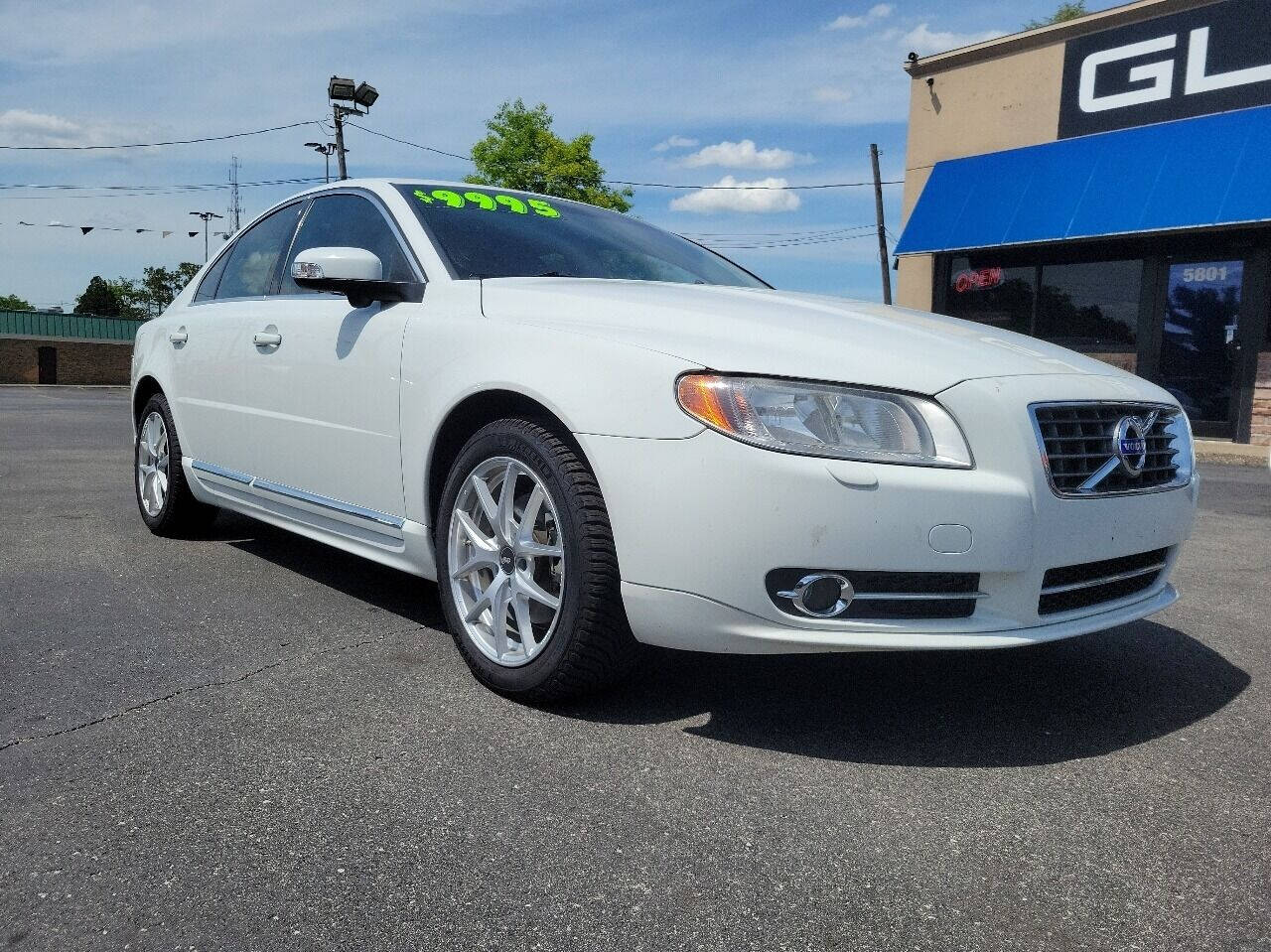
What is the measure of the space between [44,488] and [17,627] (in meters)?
3.94

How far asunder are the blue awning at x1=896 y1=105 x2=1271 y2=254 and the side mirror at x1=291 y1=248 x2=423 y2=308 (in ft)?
41.6

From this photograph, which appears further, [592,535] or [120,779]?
[592,535]

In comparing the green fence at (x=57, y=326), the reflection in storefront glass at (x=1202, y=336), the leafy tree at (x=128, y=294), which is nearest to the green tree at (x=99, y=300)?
the leafy tree at (x=128, y=294)

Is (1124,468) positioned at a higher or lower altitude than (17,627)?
higher

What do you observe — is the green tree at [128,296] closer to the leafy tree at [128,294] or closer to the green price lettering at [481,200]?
the leafy tree at [128,294]

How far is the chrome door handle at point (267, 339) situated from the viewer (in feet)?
13.5

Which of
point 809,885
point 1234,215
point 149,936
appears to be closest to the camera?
point 149,936

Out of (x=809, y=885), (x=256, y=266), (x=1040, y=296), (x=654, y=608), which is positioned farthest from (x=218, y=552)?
(x=1040, y=296)

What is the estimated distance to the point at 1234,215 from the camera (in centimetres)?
1312

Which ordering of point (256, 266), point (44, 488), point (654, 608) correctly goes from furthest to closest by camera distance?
point (44, 488) → point (256, 266) → point (654, 608)

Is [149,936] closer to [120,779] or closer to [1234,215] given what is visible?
[120,779]

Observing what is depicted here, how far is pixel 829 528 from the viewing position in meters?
2.49

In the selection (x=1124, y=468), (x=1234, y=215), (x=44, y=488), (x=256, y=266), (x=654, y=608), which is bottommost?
(x=44, y=488)

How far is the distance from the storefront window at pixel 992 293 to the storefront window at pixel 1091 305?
Result: 0.82 ft
